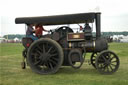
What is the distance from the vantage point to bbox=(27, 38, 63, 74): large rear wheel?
7852 mm

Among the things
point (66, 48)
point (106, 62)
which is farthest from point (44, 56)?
point (106, 62)

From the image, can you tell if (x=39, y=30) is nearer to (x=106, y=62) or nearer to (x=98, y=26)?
(x=98, y=26)

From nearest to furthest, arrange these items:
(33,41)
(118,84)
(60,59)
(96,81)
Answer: (118,84) → (96,81) → (60,59) → (33,41)

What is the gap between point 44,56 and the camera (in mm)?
7938

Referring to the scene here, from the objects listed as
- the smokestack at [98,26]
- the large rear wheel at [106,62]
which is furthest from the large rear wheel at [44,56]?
the smokestack at [98,26]

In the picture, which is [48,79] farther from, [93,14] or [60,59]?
[93,14]

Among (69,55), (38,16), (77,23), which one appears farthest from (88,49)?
(38,16)

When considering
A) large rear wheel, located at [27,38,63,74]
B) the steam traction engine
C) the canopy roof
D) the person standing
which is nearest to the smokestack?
the steam traction engine

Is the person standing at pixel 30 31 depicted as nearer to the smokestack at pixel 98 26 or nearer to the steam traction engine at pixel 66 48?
the steam traction engine at pixel 66 48

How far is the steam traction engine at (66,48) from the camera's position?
784cm

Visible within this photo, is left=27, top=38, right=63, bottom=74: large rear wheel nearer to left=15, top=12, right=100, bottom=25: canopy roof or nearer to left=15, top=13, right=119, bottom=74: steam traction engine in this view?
left=15, top=13, right=119, bottom=74: steam traction engine

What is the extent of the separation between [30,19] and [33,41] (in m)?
1.02

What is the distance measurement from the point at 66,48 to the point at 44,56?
100cm

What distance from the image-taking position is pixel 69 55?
7.95m
